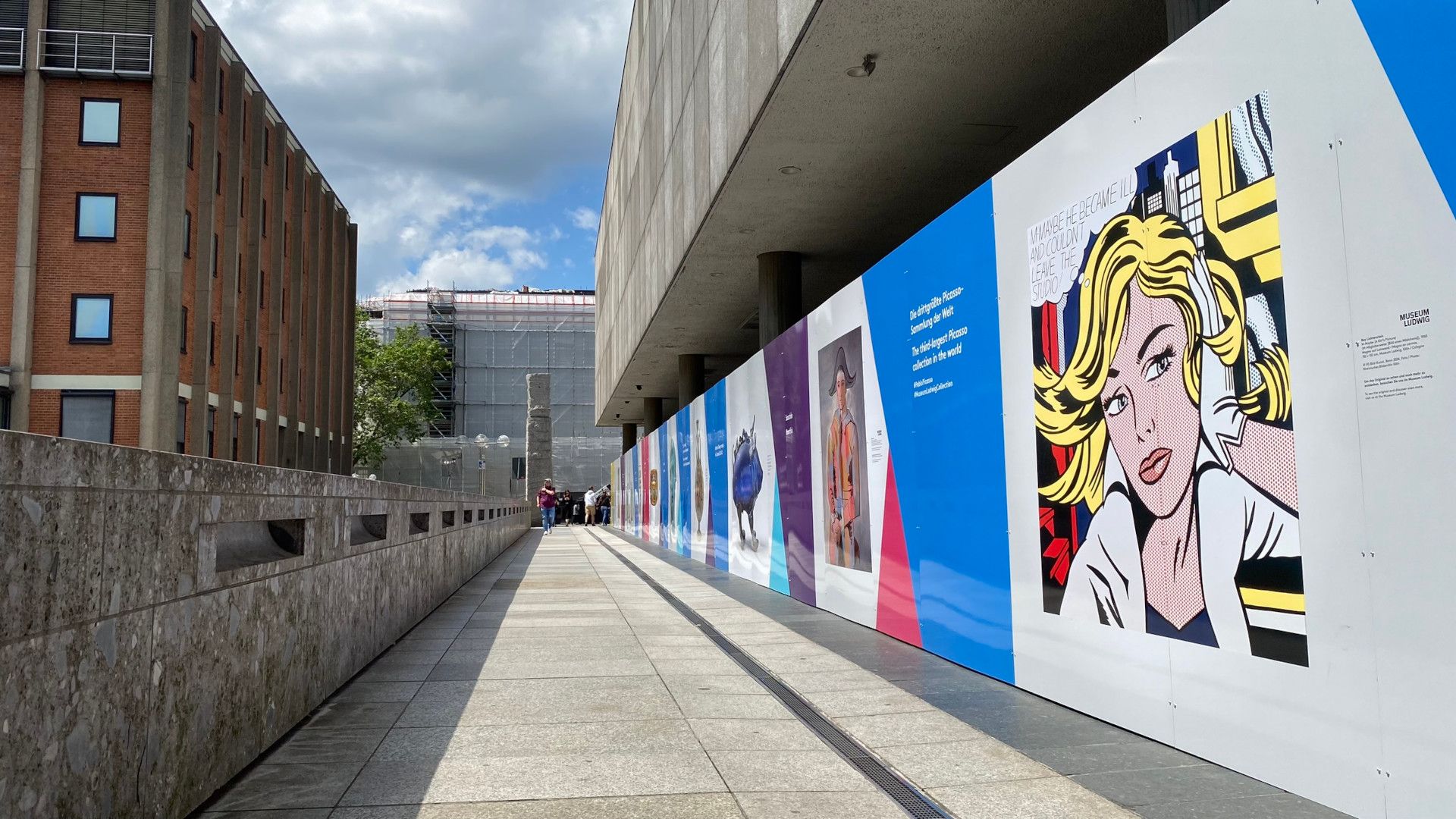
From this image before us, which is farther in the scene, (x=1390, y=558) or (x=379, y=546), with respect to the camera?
(x=379, y=546)

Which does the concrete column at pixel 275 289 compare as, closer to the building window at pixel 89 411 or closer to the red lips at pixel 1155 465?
the building window at pixel 89 411

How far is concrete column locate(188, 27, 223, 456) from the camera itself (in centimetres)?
3241

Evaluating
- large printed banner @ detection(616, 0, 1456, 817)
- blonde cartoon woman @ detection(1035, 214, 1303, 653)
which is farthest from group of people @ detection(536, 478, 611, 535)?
blonde cartoon woman @ detection(1035, 214, 1303, 653)

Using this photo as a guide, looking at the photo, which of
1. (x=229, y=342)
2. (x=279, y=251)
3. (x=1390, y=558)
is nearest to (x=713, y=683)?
(x=1390, y=558)

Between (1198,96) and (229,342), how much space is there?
116 ft

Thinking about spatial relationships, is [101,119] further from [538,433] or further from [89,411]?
[538,433]

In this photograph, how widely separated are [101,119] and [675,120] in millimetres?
23569

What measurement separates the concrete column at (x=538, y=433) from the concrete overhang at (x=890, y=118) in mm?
30857

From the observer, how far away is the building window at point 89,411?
98.7ft

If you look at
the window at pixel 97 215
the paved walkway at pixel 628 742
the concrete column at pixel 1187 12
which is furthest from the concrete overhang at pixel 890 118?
the window at pixel 97 215

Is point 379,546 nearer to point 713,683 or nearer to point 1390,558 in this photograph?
point 713,683

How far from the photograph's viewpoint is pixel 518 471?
6328cm

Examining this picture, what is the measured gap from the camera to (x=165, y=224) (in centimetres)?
3105

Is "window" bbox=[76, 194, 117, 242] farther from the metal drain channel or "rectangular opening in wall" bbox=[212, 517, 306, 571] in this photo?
"rectangular opening in wall" bbox=[212, 517, 306, 571]
